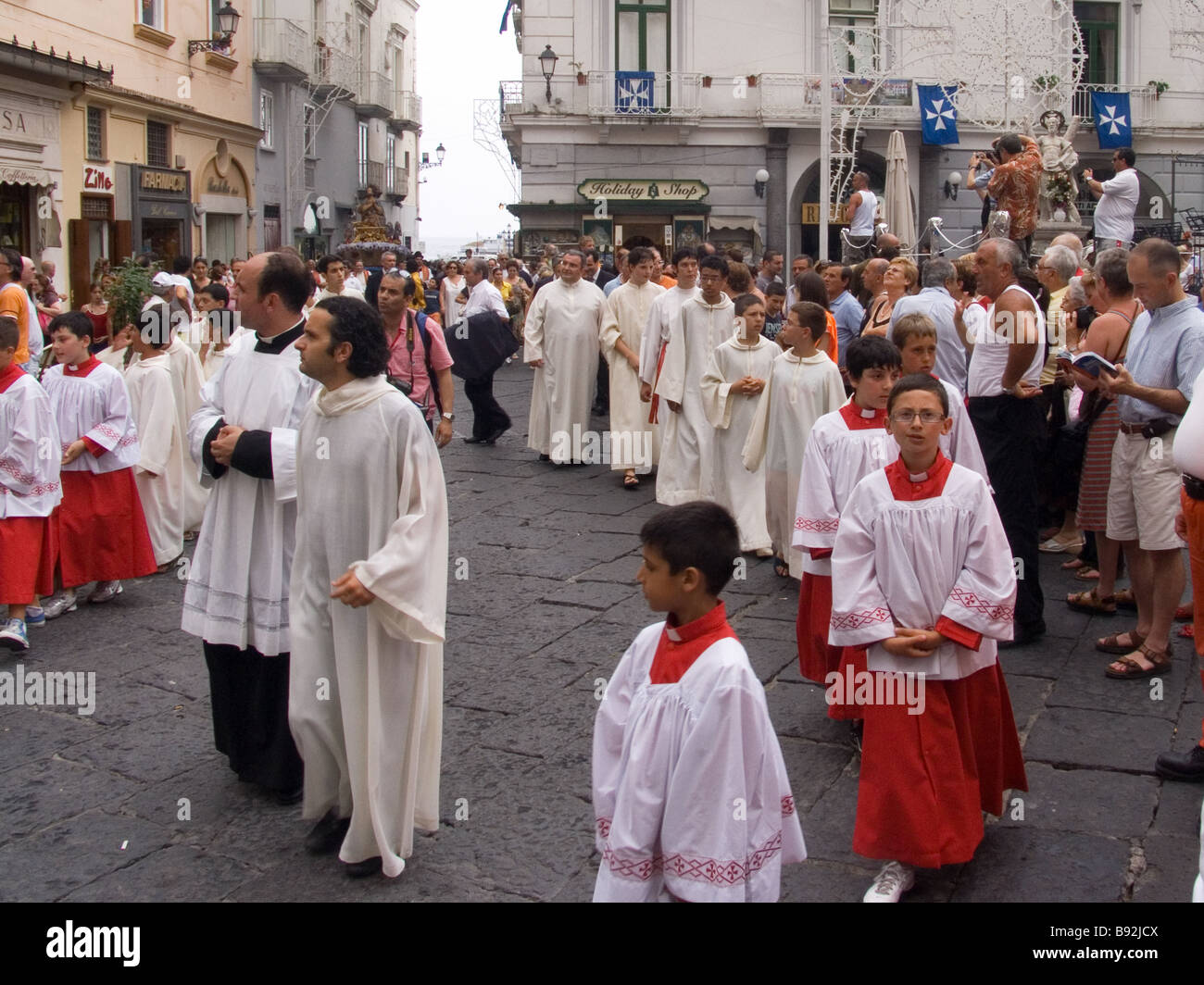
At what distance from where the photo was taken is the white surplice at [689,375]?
9.47 meters

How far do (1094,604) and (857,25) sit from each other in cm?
2194

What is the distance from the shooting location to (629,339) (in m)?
11.3

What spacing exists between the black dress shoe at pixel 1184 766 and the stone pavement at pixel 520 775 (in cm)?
4

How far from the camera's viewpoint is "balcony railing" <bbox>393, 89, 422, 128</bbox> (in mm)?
41812

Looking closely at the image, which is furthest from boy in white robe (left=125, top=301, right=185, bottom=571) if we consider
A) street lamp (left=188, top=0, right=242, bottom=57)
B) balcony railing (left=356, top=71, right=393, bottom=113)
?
→ balcony railing (left=356, top=71, right=393, bottom=113)

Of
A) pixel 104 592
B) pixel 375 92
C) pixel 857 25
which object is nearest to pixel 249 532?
pixel 104 592

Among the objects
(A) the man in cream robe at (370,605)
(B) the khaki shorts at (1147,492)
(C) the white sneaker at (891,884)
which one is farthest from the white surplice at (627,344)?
(C) the white sneaker at (891,884)

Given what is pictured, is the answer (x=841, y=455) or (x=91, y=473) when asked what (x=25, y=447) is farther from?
(x=841, y=455)

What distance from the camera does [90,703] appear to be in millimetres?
5703

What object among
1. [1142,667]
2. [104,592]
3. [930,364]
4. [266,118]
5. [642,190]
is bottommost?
[1142,667]

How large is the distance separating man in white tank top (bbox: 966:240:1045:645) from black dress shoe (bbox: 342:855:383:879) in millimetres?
3376

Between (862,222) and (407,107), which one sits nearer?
(862,222)
